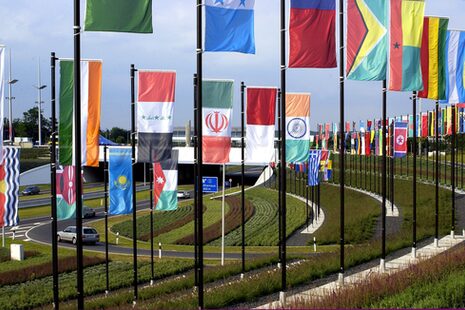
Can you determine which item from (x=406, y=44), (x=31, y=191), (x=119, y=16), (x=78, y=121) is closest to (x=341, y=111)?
(x=406, y=44)

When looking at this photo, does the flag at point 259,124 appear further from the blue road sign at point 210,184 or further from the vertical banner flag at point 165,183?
the blue road sign at point 210,184

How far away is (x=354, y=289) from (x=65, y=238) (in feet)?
125

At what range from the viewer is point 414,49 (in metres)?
19.2

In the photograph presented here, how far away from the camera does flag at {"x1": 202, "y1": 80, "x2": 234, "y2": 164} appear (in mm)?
20594

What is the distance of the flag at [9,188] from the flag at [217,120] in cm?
589

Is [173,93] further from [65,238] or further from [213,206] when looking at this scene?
[213,206]

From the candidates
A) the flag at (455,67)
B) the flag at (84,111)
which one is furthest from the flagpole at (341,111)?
the flag at (455,67)

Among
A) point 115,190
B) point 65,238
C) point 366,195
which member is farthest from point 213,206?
point 115,190

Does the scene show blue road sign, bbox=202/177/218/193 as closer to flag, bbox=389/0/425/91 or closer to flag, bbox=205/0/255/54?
flag, bbox=389/0/425/91

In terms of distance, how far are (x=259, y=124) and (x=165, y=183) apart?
4.26 metres

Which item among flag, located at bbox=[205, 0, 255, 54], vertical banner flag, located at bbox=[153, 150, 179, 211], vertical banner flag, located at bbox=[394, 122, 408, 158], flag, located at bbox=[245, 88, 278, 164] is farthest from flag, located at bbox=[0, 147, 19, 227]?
vertical banner flag, located at bbox=[394, 122, 408, 158]

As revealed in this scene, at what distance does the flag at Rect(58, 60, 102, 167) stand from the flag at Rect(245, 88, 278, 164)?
8.64 m

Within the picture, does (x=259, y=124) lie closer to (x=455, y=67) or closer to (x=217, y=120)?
(x=217, y=120)

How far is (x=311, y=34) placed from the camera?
600 inches
